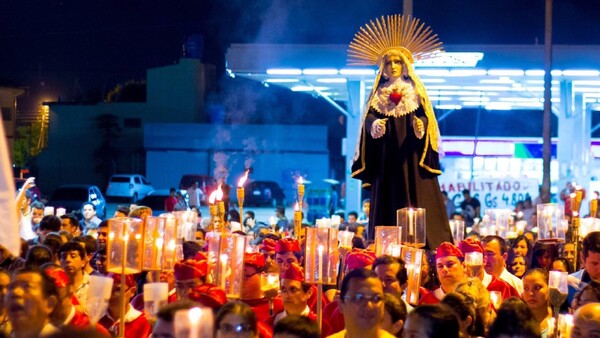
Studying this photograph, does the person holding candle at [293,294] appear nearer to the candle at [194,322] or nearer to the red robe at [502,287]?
the red robe at [502,287]

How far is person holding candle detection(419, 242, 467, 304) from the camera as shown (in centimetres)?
854

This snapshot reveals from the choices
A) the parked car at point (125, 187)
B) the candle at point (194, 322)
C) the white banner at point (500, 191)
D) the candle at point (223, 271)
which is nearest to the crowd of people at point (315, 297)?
the candle at point (223, 271)

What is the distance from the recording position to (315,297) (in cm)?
834

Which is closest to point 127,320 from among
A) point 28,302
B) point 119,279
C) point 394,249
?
point 119,279

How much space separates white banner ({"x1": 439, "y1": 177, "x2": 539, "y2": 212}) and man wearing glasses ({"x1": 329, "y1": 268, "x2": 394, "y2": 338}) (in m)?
22.0

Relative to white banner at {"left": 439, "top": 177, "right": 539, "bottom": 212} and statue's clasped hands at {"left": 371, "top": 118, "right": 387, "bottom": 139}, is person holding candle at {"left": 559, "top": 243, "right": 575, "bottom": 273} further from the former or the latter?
white banner at {"left": 439, "top": 177, "right": 539, "bottom": 212}

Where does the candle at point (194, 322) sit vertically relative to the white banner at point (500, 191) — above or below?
below

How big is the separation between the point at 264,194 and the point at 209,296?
1257 inches

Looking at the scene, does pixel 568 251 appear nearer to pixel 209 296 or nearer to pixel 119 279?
pixel 119 279

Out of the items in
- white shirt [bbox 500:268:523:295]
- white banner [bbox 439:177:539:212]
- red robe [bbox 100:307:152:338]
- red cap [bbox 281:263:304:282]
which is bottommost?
red robe [bbox 100:307:152:338]

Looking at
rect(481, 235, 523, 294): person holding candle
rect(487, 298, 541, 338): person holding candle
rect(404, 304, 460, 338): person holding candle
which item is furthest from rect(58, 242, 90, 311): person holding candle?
rect(487, 298, 541, 338): person holding candle

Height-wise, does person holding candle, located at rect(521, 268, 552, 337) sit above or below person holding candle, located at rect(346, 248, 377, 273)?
below

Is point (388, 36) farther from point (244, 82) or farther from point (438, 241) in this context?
point (244, 82)

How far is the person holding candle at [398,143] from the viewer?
1101 centimetres
